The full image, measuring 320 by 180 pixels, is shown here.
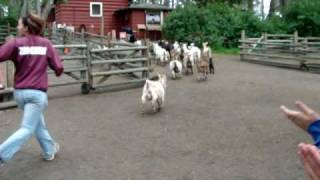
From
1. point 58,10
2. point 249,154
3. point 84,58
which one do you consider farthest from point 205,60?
point 58,10

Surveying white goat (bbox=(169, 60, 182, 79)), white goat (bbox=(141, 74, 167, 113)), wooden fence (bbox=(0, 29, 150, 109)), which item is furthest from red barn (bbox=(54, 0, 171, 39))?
white goat (bbox=(141, 74, 167, 113))

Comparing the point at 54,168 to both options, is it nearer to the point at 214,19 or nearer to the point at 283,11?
the point at 214,19

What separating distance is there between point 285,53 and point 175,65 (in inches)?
331

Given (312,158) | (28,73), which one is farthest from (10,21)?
(312,158)

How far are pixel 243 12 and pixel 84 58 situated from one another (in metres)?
23.3

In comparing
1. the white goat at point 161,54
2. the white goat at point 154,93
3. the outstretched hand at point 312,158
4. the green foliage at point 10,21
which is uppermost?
the green foliage at point 10,21

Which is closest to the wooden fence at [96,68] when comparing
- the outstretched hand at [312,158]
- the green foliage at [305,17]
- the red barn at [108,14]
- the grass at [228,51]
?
the outstretched hand at [312,158]

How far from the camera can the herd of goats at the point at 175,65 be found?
11.4 meters

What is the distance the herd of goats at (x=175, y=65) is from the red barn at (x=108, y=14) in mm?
20585

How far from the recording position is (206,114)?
11.4 meters

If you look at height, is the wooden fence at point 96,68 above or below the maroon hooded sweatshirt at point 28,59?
below

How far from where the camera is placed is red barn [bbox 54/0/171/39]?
4369 cm

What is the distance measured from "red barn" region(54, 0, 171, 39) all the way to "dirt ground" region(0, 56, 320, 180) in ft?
93.3

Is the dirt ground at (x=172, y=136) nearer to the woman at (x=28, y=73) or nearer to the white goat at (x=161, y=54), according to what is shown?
the woman at (x=28, y=73)
